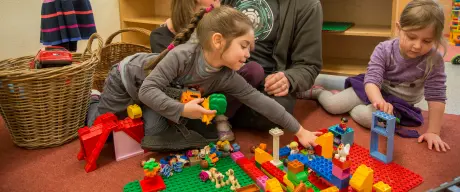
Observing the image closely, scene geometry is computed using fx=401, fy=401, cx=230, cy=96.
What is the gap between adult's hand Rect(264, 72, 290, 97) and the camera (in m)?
1.28

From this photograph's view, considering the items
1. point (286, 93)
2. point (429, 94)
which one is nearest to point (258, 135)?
point (286, 93)

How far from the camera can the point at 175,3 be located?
139 centimetres

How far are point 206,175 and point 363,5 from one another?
1.35m

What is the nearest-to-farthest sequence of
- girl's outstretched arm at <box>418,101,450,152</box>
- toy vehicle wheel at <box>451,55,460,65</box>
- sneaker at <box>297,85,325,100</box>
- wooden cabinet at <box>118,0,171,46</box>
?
Result: girl's outstretched arm at <box>418,101,450,152</box>
sneaker at <box>297,85,325,100</box>
toy vehicle wheel at <box>451,55,460,65</box>
wooden cabinet at <box>118,0,171,46</box>

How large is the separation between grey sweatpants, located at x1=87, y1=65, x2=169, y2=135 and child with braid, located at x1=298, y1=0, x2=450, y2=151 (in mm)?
673

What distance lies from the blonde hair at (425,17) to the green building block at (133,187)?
918 millimetres

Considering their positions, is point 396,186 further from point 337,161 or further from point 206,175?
point 206,175

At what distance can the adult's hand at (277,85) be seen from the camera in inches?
50.4

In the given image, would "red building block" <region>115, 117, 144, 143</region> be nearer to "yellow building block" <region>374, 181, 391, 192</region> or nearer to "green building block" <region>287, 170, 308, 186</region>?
"green building block" <region>287, 170, 308, 186</region>

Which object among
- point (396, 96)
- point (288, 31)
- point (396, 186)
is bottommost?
point (396, 186)

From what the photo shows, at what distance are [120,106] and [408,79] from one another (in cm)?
98

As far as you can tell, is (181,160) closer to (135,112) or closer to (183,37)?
(135,112)

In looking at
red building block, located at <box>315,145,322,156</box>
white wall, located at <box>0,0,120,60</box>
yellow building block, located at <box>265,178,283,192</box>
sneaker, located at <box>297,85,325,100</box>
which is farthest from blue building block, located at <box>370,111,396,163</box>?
white wall, located at <box>0,0,120,60</box>

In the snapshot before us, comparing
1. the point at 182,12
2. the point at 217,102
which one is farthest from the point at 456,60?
the point at 217,102
